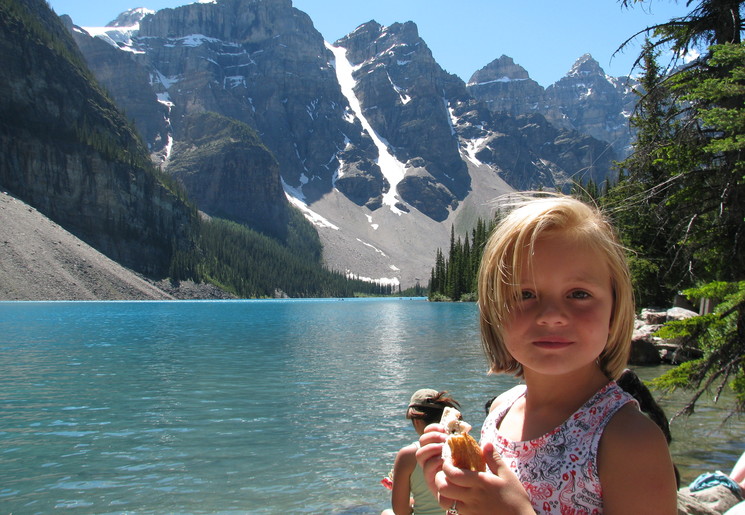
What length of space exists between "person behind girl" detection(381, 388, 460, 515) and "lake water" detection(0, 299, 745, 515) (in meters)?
3.18

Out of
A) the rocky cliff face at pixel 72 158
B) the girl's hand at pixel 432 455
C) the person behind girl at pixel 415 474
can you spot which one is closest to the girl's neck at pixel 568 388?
the girl's hand at pixel 432 455

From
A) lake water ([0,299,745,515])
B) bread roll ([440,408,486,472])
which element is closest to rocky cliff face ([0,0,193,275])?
lake water ([0,299,745,515])

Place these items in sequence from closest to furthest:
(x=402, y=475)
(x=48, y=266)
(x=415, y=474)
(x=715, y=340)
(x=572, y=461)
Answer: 1. (x=572, y=461)
2. (x=402, y=475)
3. (x=415, y=474)
4. (x=715, y=340)
5. (x=48, y=266)

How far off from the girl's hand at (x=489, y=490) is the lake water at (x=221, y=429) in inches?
272

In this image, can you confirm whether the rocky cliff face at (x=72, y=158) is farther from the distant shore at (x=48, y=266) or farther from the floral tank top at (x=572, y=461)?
the floral tank top at (x=572, y=461)

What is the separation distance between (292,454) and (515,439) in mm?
9454

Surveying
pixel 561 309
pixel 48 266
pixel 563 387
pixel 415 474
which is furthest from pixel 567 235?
pixel 48 266

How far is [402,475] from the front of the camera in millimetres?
4559

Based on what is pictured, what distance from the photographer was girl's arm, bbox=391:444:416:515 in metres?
4.50

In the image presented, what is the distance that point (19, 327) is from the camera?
40969 millimetres

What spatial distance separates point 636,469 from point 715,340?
5496 mm

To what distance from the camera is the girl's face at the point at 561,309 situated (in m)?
1.84

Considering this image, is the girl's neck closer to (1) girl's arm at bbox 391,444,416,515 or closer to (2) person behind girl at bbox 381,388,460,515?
(2) person behind girl at bbox 381,388,460,515

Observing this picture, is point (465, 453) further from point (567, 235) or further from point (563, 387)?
point (567, 235)
